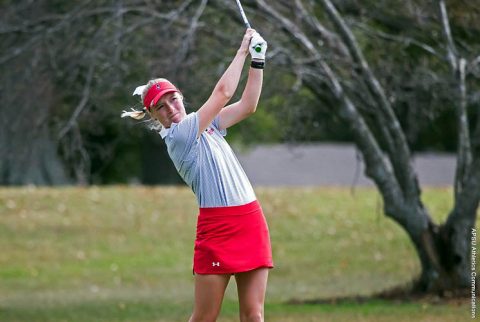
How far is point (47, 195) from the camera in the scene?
918 inches

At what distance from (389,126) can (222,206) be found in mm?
5961

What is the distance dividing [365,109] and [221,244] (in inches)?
245

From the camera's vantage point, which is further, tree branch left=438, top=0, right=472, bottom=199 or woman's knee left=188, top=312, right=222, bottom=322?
tree branch left=438, top=0, right=472, bottom=199

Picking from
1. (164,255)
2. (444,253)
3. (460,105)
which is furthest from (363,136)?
(164,255)

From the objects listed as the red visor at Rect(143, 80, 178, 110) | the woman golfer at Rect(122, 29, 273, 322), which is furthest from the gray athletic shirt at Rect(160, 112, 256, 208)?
the red visor at Rect(143, 80, 178, 110)

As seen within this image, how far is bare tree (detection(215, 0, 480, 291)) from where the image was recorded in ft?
40.7

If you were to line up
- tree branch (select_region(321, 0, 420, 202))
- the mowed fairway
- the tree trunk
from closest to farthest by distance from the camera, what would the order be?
tree branch (select_region(321, 0, 420, 202)) → the tree trunk → the mowed fairway

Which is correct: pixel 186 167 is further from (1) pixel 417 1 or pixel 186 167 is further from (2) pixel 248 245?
(1) pixel 417 1

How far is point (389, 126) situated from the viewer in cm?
1286

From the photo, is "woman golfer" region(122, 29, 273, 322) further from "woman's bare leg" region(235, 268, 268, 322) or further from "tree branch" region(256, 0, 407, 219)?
"tree branch" region(256, 0, 407, 219)

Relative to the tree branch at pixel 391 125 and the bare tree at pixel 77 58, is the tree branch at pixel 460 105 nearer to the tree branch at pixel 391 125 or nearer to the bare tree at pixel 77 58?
the tree branch at pixel 391 125

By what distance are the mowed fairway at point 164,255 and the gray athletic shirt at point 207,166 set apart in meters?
4.11

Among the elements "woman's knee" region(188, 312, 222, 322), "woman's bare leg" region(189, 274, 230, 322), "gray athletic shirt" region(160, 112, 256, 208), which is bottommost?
"woman's knee" region(188, 312, 222, 322)

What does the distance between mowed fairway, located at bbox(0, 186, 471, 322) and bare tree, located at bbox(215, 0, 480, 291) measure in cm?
84
